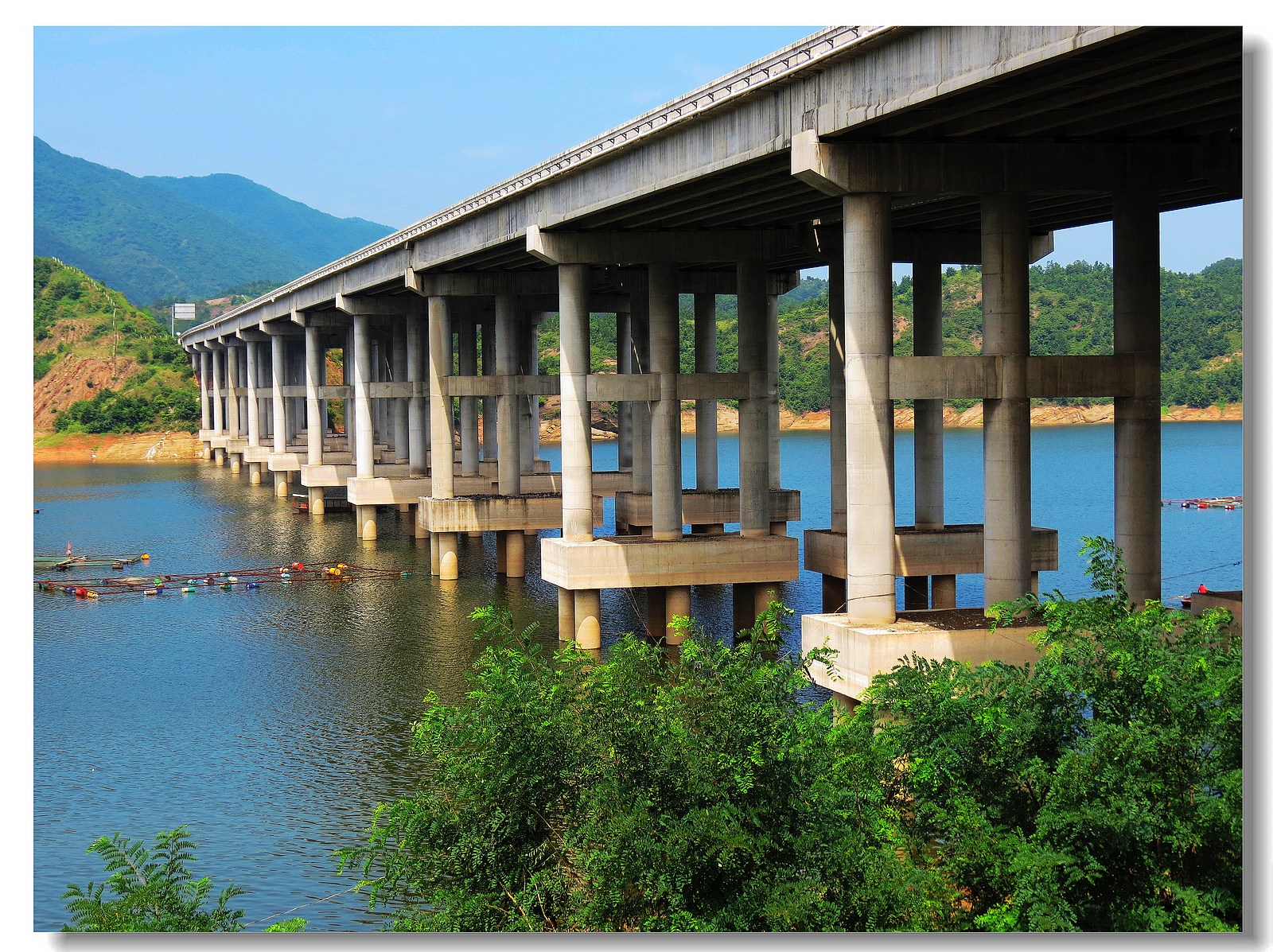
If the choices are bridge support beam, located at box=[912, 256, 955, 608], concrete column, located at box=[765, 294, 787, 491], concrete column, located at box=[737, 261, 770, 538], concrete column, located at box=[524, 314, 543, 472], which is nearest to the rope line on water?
Answer: concrete column, located at box=[737, 261, 770, 538]

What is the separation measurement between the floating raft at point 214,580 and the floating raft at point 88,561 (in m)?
3.63

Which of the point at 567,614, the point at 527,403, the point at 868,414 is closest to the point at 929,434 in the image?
the point at 567,614

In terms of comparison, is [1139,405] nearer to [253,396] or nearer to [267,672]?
[267,672]

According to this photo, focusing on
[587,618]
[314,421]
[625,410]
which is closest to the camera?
[587,618]

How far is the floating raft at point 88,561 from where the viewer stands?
72.9 m

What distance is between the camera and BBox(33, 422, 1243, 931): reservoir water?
29953 mm

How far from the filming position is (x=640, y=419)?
67125 mm

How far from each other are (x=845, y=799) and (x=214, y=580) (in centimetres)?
A: 5164

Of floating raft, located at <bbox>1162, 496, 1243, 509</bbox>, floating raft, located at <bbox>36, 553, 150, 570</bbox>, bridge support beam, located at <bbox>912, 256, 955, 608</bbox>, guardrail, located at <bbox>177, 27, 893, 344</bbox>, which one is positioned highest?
guardrail, located at <bbox>177, 27, 893, 344</bbox>

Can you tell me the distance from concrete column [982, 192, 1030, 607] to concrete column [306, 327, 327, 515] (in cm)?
6875

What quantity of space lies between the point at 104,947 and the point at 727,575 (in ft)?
103

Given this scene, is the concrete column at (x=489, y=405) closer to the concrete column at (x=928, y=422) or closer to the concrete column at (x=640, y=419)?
the concrete column at (x=640, y=419)

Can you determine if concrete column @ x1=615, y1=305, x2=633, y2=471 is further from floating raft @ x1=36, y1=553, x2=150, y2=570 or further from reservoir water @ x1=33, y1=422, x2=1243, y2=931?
floating raft @ x1=36, y1=553, x2=150, y2=570

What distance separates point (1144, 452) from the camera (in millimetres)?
35969
